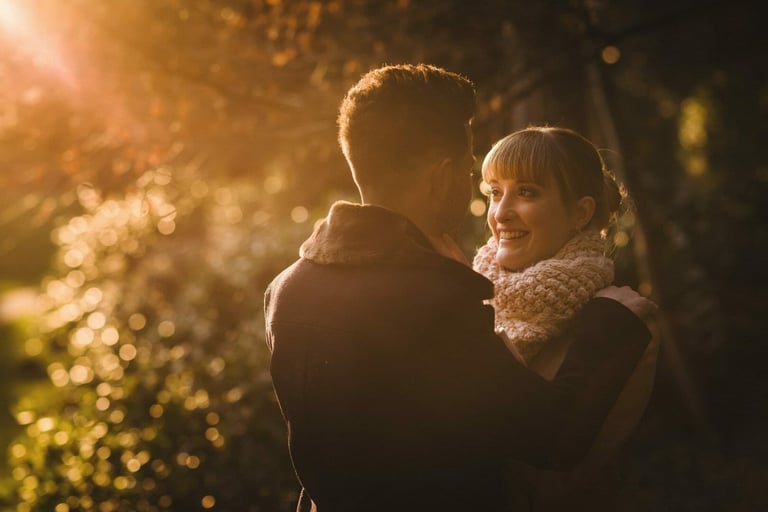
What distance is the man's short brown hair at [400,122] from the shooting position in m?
2.13

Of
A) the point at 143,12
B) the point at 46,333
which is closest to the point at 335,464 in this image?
the point at 143,12

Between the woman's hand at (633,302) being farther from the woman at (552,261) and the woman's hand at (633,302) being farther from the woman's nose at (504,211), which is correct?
the woman's nose at (504,211)

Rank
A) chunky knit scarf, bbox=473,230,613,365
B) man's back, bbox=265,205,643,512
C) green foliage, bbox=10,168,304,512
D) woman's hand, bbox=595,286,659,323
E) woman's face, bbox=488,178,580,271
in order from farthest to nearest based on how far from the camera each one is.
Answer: green foliage, bbox=10,168,304,512 < woman's face, bbox=488,178,580,271 < chunky knit scarf, bbox=473,230,613,365 < woman's hand, bbox=595,286,659,323 < man's back, bbox=265,205,643,512

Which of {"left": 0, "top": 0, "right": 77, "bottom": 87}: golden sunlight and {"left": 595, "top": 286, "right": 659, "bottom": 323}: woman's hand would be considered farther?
{"left": 0, "top": 0, "right": 77, "bottom": 87}: golden sunlight

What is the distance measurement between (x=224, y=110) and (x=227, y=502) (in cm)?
319

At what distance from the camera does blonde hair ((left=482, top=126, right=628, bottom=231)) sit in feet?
8.70

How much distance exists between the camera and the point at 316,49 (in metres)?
6.80

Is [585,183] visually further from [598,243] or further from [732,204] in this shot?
[732,204]

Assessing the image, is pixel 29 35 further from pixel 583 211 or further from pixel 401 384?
pixel 401 384

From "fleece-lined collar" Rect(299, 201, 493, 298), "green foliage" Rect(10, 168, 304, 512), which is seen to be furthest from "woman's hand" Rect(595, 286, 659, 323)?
"green foliage" Rect(10, 168, 304, 512)

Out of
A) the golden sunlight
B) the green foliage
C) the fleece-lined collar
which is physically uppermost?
the golden sunlight

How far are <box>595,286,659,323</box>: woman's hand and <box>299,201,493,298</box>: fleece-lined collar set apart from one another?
0.53m

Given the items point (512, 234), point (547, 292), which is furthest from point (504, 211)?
point (547, 292)

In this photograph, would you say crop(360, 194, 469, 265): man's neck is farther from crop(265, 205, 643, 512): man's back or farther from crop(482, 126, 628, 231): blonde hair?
crop(482, 126, 628, 231): blonde hair
